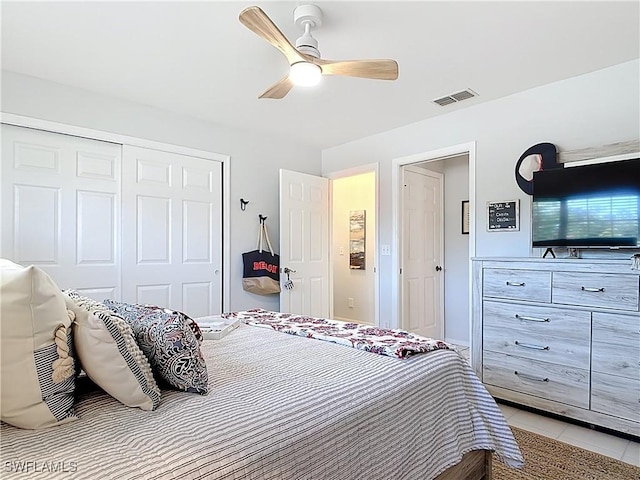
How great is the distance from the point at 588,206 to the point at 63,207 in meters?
3.91

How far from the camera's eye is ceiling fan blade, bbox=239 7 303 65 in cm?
169

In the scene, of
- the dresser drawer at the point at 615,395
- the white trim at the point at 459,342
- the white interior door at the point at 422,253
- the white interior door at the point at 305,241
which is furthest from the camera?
the white trim at the point at 459,342

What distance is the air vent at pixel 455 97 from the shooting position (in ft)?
10.4

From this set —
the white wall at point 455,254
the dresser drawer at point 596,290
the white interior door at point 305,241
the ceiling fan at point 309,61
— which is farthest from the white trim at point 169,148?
the dresser drawer at point 596,290

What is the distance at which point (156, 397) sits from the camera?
1.05 metres

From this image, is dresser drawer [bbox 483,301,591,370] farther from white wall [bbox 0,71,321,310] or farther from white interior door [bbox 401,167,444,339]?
white wall [bbox 0,71,321,310]

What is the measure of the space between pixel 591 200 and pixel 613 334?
91 centimetres

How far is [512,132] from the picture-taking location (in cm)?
324

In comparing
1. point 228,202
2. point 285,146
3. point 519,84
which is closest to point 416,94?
point 519,84

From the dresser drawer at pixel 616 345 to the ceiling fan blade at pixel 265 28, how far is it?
2384mm

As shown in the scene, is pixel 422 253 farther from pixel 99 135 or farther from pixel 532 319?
pixel 99 135

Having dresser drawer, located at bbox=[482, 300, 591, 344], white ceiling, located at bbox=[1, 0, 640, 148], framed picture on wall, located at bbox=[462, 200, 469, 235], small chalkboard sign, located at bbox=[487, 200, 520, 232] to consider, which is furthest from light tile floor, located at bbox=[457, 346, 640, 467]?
framed picture on wall, located at bbox=[462, 200, 469, 235]

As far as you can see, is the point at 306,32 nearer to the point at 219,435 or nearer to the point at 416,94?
the point at 416,94

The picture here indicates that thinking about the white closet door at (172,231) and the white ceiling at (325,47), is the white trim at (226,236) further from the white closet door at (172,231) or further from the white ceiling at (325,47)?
the white ceiling at (325,47)
